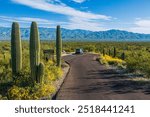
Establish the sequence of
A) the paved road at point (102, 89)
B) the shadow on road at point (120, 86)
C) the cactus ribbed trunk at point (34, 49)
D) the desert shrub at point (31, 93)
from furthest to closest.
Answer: the cactus ribbed trunk at point (34, 49) < the shadow on road at point (120, 86) < the desert shrub at point (31, 93) < the paved road at point (102, 89)

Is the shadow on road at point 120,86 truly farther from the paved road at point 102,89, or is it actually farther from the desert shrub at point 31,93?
the desert shrub at point 31,93

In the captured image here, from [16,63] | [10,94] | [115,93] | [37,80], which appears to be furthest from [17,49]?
[115,93]

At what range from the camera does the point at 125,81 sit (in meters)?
23.5

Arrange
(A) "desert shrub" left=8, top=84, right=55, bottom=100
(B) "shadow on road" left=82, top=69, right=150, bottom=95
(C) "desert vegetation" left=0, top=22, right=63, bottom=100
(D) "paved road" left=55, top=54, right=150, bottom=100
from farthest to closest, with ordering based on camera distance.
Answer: (B) "shadow on road" left=82, top=69, right=150, bottom=95, (C) "desert vegetation" left=0, top=22, right=63, bottom=100, (A) "desert shrub" left=8, top=84, right=55, bottom=100, (D) "paved road" left=55, top=54, right=150, bottom=100

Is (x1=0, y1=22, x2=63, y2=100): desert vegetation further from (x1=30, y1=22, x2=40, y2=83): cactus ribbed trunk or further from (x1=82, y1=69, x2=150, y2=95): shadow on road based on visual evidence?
(x1=82, y1=69, x2=150, y2=95): shadow on road

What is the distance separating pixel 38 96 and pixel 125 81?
292 inches

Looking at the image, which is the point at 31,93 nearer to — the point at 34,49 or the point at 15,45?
the point at 34,49

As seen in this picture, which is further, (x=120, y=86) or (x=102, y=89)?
(x=120, y=86)

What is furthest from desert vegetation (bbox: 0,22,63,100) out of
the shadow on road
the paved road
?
the shadow on road

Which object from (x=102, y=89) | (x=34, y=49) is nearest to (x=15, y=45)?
(x=34, y=49)

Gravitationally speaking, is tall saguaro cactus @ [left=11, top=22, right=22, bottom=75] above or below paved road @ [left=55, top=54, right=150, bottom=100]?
above

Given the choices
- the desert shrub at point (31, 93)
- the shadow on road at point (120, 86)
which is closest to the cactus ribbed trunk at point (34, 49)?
the desert shrub at point (31, 93)

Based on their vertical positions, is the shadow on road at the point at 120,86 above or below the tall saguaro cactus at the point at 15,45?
below

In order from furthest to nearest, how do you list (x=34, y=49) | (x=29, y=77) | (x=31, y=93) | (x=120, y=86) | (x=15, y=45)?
(x=15, y=45), (x=29, y=77), (x=34, y=49), (x=120, y=86), (x=31, y=93)
